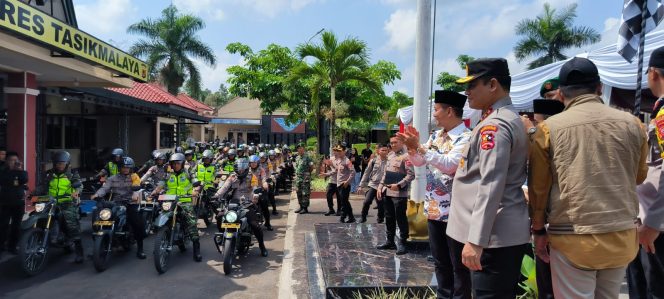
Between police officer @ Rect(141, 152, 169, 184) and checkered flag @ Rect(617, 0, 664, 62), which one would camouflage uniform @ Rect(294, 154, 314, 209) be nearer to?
police officer @ Rect(141, 152, 169, 184)

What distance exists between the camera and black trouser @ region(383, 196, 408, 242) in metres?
6.14

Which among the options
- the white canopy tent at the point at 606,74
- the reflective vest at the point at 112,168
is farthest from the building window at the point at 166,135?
the white canopy tent at the point at 606,74

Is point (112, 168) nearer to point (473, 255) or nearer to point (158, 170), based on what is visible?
point (158, 170)

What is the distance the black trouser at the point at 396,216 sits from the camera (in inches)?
242

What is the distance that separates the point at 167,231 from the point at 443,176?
14.5ft

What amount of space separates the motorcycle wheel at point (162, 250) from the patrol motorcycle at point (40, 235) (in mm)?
1581

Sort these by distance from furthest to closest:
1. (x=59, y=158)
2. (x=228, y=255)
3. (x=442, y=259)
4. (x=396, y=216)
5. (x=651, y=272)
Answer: (x=59, y=158)
(x=396, y=216)
(x=228, y=255)
(x=442, y=259)
(x=651, y=272)

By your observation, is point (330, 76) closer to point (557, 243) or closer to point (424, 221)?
point (424, 221)

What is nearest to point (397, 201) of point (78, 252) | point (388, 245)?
point (388, 245)

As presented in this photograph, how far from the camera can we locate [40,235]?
6.29 meters

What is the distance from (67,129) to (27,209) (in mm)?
10840

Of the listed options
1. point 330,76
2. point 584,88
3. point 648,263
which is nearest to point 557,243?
point 584,88

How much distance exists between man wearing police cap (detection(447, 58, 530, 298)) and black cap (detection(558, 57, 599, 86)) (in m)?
0.30

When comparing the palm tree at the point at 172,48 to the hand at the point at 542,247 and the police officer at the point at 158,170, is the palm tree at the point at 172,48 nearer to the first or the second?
the police officer at the point at 158,170
